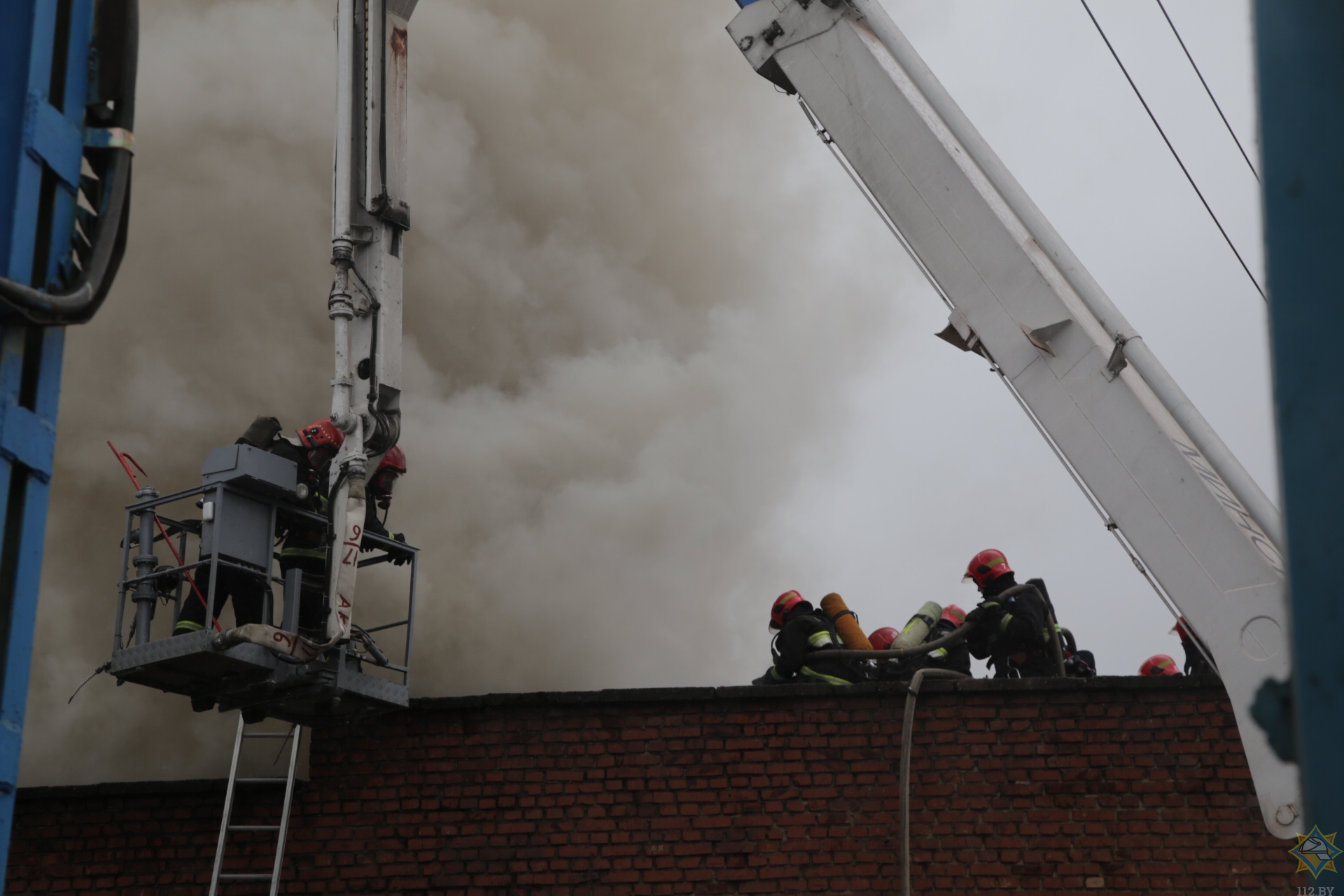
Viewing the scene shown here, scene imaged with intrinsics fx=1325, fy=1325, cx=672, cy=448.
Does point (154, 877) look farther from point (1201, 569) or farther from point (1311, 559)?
point (1311, 559)

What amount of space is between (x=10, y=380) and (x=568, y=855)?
18.3ft

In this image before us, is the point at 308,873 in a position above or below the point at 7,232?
below

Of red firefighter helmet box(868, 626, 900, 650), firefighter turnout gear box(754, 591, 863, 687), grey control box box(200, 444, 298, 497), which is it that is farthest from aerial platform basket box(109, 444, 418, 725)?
red firefighter helmet box(868, 626, 900, 650)

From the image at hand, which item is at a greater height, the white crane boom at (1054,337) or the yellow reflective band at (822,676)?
the white crane boom at (1054,337)

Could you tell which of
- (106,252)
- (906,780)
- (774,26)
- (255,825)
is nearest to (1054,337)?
(774,26)

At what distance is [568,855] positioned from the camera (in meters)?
7.92

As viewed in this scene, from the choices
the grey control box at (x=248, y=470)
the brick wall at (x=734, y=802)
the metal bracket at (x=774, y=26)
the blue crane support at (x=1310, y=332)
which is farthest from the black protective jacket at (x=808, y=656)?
the blue crane support at (x=1310, y=332)

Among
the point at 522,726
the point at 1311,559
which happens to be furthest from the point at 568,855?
the point at 1311,559

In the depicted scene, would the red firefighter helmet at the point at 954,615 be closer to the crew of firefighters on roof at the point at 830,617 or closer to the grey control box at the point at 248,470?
the crew of firefighters on roof at the point at 830,617

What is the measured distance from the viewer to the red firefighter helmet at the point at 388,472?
7.46 m

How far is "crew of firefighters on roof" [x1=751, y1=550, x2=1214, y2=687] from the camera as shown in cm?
873

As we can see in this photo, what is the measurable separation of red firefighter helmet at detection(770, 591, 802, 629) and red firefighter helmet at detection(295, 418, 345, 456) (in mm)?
3588

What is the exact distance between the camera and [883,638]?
1108cm

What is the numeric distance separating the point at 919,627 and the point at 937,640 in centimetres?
80
